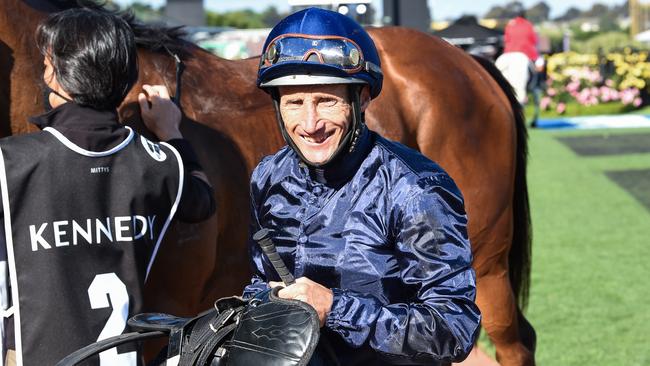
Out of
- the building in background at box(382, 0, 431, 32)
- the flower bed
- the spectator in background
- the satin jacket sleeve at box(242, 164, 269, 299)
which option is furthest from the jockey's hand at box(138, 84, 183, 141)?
the flower bed

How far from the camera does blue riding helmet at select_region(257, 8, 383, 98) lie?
1.94 m

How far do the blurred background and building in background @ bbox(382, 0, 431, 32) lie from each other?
1 cm

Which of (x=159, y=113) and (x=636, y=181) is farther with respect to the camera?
(x=636, y=181)

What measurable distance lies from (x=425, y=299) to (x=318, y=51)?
0.55m

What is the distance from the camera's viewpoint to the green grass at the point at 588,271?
17.6ft

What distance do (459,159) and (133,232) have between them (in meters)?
2.20

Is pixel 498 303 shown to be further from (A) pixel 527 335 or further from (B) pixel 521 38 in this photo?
(B) pixel 521 38

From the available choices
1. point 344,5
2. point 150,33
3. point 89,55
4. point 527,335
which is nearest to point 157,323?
point 89,55

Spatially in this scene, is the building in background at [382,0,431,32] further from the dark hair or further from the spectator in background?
the dark hair

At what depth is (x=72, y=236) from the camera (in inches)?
92.6

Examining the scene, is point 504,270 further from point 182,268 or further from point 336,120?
point 336,120

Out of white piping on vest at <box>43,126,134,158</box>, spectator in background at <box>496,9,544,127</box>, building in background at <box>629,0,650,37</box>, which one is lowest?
building in background at <box>629,0,650,37</box>

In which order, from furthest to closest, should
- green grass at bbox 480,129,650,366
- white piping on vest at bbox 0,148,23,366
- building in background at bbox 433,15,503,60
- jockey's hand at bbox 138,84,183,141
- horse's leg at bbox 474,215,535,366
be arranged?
1. building in background at bbox 433,15,503,60
2. green grass at bbox 480,129,650,366
3. horse's leg at bbox 474,215,535,366
4. jockey's hand at bbox 138,84,183,141
5. white piping on vest at bbox 0,148,23,366

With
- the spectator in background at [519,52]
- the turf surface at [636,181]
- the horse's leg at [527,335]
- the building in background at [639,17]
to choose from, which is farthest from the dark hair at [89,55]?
the building in background at [639,17]
